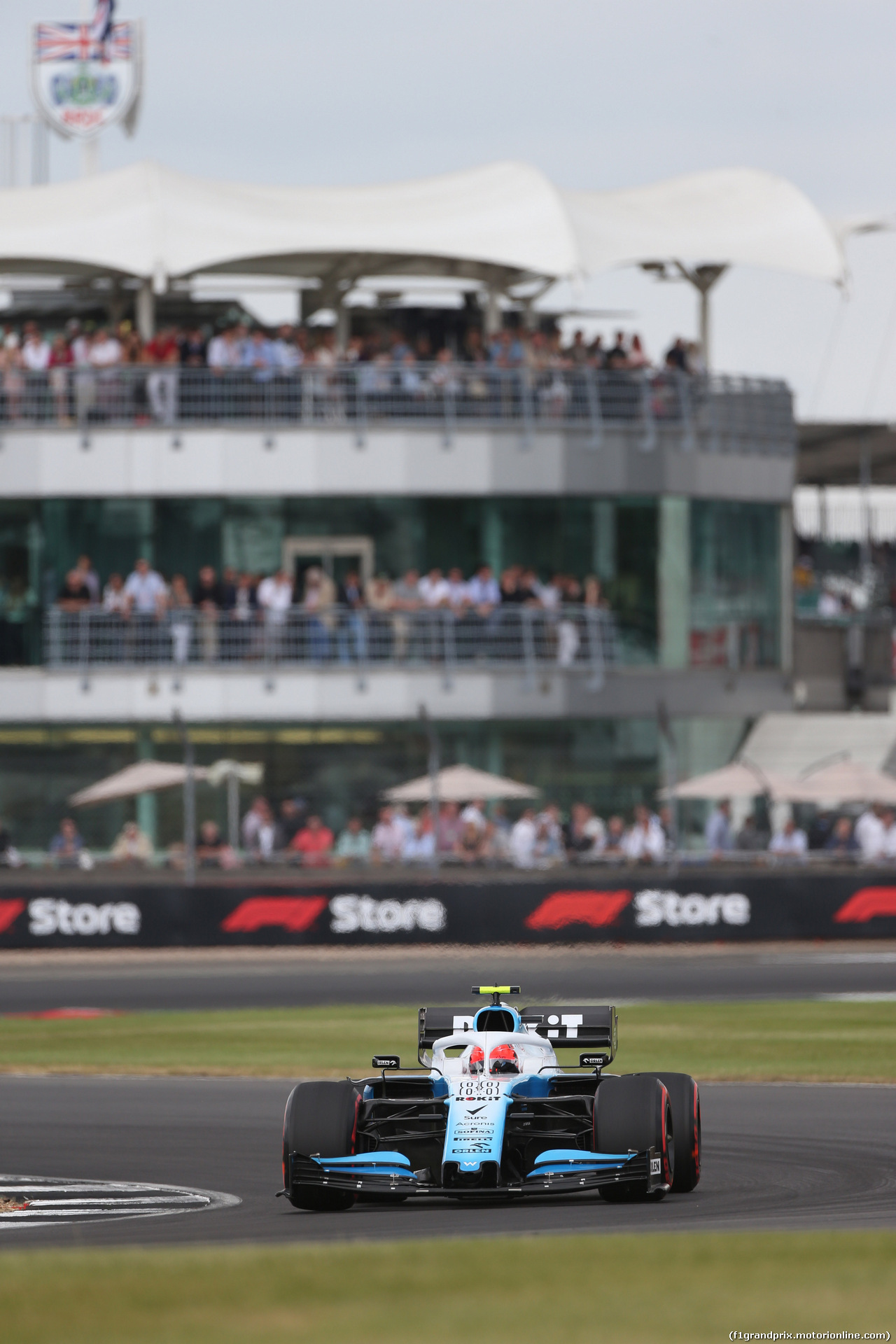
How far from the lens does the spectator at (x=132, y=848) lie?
1265 inches

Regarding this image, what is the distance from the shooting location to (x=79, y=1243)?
959cm

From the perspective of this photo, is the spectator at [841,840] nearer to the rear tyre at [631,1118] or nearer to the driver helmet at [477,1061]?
the driver helmet at [477,1061]

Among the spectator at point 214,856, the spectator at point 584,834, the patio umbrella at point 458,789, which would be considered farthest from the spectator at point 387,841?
the spectator at point 584,834

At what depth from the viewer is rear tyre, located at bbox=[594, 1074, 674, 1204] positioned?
10492mm

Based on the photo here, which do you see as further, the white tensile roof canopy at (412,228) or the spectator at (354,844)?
the white tensile roof canopy at (412,228)

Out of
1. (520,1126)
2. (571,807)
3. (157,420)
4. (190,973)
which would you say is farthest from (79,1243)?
(157,420)

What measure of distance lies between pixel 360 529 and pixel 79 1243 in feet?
98.6

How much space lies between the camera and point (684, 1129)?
10.9m

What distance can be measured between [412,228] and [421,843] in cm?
1275

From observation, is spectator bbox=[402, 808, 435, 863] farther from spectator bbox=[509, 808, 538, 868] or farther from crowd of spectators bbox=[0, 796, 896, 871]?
spectator bbox=[509, 808, 538, 868]

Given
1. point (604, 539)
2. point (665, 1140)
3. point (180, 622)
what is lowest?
point (665, 1140)

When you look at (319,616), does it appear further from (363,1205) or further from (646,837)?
(363,1205)

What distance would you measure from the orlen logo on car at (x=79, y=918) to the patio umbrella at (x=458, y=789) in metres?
4.75

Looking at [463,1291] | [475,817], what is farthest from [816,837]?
[463,1291]
